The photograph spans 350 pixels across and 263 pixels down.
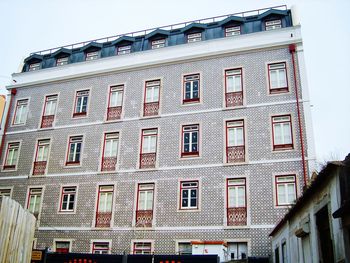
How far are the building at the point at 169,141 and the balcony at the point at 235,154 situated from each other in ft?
0.16

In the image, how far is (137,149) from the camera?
1925 cm

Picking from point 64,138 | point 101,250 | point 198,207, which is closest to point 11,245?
point 198,207

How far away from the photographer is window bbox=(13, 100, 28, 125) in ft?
74.9

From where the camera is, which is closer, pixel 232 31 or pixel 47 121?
pixel 232 31

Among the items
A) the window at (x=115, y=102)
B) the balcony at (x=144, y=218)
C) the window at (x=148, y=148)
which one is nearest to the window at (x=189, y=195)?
the balcony at (x=144, y=218)

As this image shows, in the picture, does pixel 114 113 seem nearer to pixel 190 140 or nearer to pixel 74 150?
pixel 74 150

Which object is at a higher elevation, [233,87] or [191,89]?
[191,89]

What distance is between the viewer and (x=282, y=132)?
17375mm

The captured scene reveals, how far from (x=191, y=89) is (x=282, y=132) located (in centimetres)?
533

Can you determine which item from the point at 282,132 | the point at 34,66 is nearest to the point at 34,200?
the point at 34,66

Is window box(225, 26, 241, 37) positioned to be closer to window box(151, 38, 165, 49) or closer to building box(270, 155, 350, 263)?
window box(151, 38, 165, 49)

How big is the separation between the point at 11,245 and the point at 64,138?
18.4 metres

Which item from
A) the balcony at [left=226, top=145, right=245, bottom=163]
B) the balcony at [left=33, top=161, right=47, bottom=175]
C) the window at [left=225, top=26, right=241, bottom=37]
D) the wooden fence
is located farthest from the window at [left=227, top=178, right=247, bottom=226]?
the wooden fence

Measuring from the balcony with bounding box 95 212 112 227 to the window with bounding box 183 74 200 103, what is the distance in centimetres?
708
